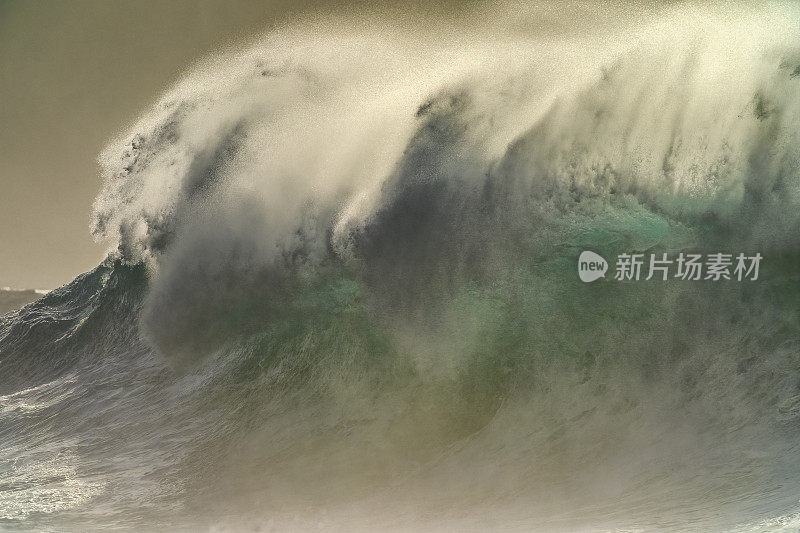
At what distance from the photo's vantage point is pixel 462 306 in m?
4.83

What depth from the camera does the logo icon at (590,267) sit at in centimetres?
479

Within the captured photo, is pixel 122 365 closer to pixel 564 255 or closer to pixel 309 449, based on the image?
pixel 309 449

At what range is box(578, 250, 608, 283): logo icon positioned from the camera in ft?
15.7

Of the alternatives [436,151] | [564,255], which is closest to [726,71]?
[564,255]

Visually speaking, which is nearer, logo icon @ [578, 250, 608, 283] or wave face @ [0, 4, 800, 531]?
wave face @ [0, 4, 800, 531]

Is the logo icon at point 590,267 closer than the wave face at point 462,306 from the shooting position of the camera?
No

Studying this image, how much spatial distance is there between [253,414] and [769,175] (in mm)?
3825

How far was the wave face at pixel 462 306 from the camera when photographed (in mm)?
3941

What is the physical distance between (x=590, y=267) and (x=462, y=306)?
0.92 meters

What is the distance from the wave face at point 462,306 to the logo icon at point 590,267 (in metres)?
0.06

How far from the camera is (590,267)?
189 inches

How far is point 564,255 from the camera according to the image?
483 centimetres

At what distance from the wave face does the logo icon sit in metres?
0.06

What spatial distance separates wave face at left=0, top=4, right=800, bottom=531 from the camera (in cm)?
394
